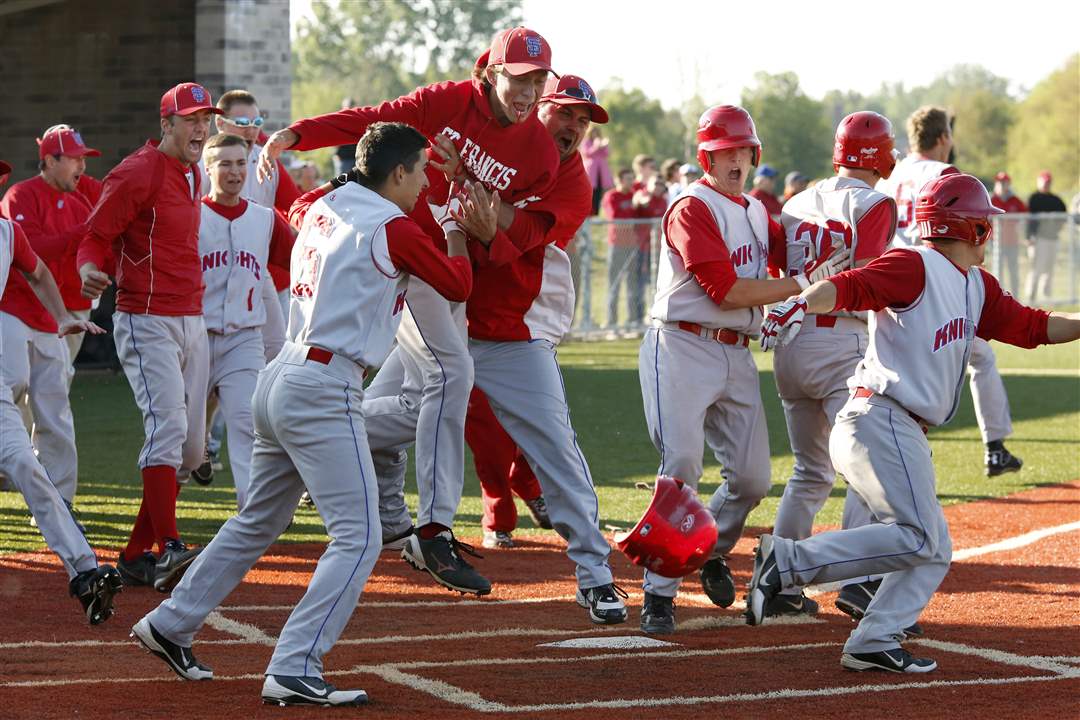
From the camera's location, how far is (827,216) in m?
7.07

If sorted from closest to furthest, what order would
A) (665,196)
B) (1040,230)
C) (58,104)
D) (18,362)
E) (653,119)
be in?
(18,362) < (58,104) < (665,196) < (1040,230) < (653,119)

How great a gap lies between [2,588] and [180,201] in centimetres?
214

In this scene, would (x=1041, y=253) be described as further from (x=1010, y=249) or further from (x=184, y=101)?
(x=184, y=101)

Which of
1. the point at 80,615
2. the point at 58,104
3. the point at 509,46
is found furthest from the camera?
the point at 58,104

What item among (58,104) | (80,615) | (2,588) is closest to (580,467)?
(80,615)

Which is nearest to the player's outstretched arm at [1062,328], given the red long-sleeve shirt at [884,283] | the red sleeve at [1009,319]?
the red sleeve at [1009,319]

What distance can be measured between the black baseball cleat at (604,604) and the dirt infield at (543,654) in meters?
0.12

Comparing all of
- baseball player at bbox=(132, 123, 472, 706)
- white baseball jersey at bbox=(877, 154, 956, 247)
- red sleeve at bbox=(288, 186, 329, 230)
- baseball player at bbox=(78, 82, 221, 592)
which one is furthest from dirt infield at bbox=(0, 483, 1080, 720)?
white baseball jersey at bbox=(877, 154, 956, 247)

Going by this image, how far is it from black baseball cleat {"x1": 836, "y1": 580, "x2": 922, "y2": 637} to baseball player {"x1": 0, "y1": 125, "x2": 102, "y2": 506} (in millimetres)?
4171

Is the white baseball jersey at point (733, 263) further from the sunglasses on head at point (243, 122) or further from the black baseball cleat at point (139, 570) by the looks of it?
the sunglasses on head at point (243, 122)

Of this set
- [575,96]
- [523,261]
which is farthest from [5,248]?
[575,96]

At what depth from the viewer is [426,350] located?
6730mm

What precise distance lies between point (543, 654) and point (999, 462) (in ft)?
18.7

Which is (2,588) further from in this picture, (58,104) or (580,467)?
(58,104)
